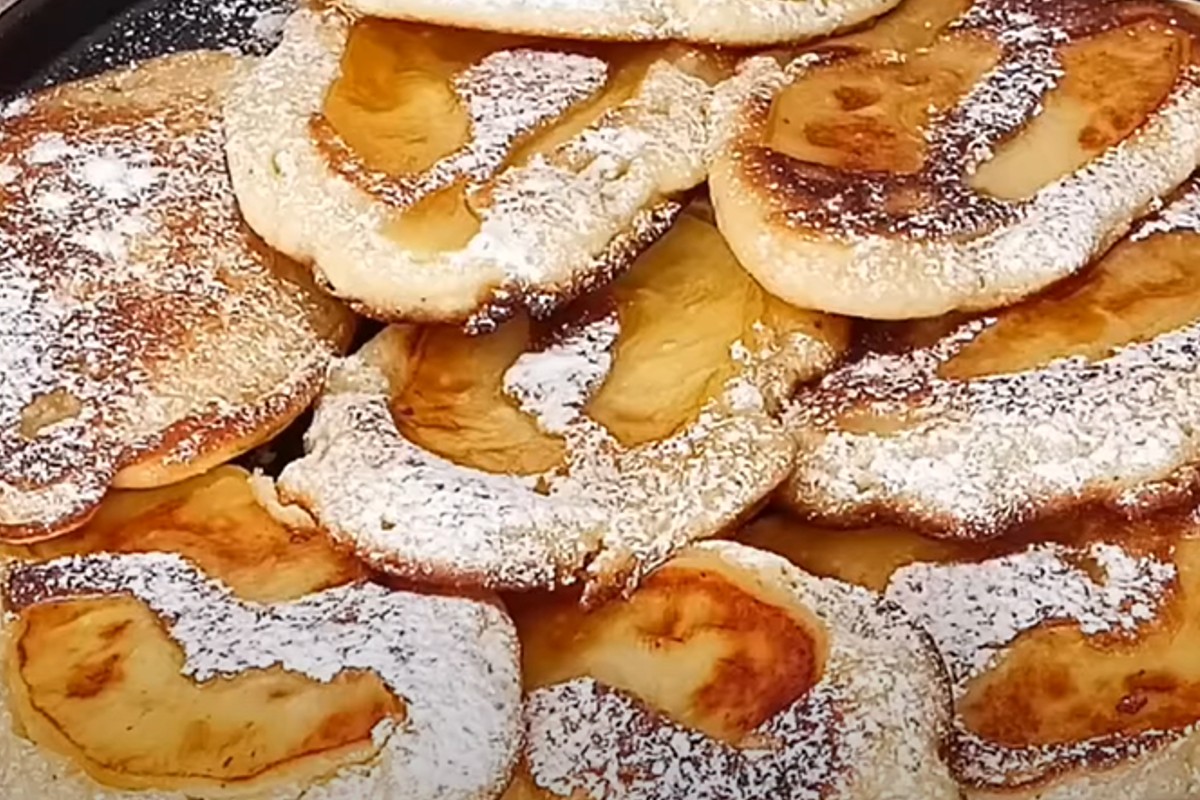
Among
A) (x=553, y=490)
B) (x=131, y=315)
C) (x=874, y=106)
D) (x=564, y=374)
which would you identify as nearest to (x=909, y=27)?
(x=874, y=106)

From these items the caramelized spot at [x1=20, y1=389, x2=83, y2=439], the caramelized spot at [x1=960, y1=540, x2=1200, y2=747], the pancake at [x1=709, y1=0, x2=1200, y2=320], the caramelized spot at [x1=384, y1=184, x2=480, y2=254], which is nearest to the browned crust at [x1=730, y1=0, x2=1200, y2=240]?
the pancake at [x1=709, y1=0, x2=1200, y2=320]

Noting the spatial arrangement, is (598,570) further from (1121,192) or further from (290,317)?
(1121,192)

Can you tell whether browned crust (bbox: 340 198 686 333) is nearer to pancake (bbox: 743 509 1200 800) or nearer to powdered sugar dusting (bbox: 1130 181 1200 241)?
pancake (bbox: 743 509 1200 800)

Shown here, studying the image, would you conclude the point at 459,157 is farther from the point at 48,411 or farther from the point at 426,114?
the point at 48,411

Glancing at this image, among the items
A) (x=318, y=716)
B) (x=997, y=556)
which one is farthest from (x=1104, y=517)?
(x=318, y=716)

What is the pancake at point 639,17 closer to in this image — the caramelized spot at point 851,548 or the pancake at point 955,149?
the pancake at point 955,149

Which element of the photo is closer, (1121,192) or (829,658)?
(829,658)

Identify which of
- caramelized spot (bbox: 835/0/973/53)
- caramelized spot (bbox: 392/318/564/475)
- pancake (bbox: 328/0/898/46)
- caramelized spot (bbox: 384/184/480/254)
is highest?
Answer: pancake (bbox: 328/0/898/46)
